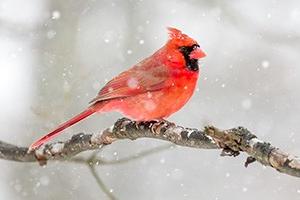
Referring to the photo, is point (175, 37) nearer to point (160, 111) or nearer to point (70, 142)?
point (160, 111)

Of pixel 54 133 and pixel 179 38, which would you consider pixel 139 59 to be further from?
pixel 54 133

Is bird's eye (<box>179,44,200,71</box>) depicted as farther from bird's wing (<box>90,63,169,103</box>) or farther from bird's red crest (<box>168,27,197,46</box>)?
bird's wing (<box>90,63,169,103</box>)

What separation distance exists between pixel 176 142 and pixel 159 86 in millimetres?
767

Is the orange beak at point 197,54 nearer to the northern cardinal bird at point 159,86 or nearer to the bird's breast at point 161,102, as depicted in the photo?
the northern cardinal bird at point 159,86

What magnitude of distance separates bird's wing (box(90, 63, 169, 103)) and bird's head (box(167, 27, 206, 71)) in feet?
0.32

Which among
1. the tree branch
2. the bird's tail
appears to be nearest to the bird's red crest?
the tree branch

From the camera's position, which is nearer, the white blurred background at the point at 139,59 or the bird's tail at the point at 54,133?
the bird's tail at the point at 54,133

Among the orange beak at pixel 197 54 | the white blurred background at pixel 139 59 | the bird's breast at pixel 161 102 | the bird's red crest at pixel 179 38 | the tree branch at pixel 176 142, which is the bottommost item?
the tree branch at pixel 176 142

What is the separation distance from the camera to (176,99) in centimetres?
369

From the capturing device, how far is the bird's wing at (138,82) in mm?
3791

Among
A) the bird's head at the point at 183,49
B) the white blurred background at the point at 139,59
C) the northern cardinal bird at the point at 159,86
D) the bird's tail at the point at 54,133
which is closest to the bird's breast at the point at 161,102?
the northern cardinal bird at the point at 159,86

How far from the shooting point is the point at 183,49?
379 cm

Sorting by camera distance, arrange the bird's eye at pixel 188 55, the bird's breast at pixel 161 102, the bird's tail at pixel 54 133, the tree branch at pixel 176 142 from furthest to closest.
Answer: the bird's eye at pixel 188 55 < the bird's breast at pixel 161 102 < the bird's tail at pixel 54 133 < the tree branch at pixel 176 142

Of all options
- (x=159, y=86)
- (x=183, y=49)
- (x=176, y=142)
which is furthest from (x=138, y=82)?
(x=176, y=142)
